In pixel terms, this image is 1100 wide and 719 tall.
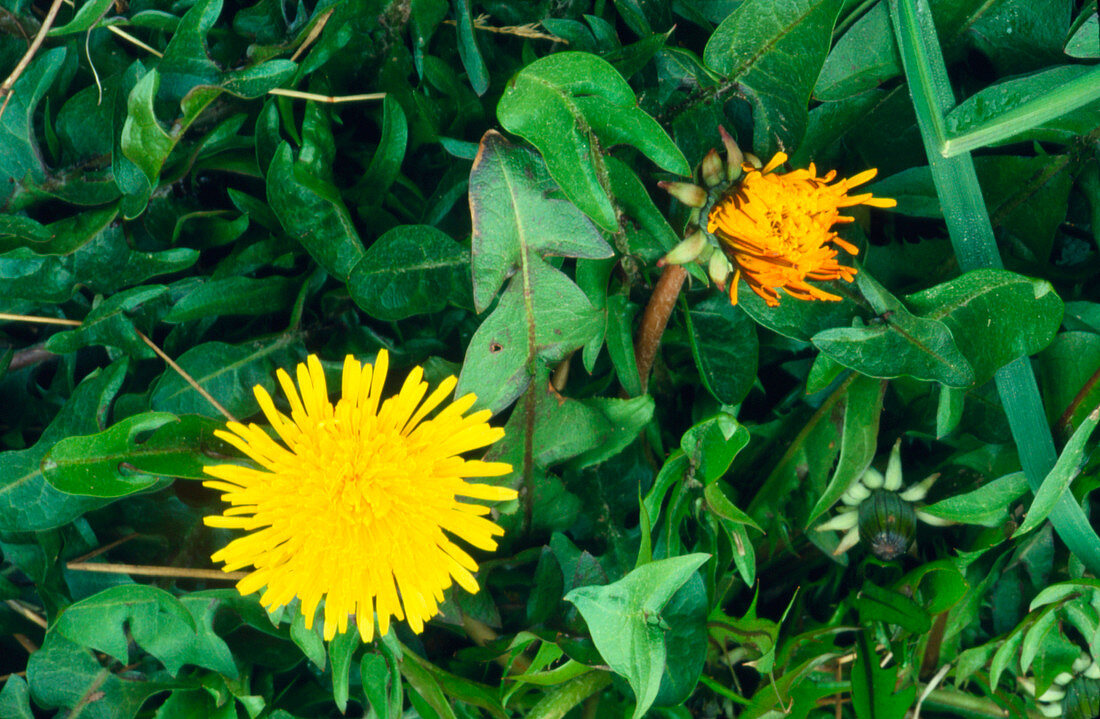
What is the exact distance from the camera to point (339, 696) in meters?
0.86

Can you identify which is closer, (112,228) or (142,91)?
(142,91)

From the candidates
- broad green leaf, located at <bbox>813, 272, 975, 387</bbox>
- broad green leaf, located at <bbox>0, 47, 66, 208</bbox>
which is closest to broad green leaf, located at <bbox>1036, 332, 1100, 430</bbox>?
broad green leaf, located at <bbox>813, 272, 975, 387</bbox>

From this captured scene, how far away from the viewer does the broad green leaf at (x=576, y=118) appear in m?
0.75

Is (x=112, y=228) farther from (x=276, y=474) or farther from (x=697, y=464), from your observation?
(x=697, y=464)

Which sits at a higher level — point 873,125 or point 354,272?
point 873,125

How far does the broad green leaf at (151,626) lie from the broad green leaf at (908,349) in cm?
83

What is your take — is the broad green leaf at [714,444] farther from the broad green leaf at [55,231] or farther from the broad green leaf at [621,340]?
the broad green leaf at [55,231]

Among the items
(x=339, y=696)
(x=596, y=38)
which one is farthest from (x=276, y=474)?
(x=596, y=38)

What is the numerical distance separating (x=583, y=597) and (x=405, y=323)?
0.42 m

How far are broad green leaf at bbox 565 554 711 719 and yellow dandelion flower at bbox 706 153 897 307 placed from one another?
32 centimetres

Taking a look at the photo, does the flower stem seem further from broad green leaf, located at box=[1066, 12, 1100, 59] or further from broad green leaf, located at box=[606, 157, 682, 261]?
broad green leaf, located at box=[1066, 12, 1100, 59]

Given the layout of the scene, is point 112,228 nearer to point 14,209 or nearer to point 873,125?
point 14,209

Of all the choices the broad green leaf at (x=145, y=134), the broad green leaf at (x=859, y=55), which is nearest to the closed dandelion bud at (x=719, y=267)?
the broad green leaf at (x=859, y=55)

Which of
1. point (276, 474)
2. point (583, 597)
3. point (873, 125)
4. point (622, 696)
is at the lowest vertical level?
point (622, 696)
